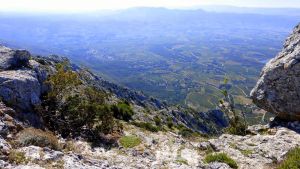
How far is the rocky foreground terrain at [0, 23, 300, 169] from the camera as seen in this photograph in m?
18.6

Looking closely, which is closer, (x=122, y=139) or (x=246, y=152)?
(x=246, y=152)

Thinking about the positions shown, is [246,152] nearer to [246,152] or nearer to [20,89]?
[246,152]

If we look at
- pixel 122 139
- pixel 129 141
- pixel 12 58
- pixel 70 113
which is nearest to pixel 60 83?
pixel 70 113

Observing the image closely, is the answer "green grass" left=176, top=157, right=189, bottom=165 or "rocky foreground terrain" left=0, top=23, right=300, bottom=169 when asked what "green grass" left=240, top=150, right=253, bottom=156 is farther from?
"green grass" left=176, top=157, right=189, bottom=165

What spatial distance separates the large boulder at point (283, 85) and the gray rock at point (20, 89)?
19697mm

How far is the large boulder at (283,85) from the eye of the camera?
31.4 metres

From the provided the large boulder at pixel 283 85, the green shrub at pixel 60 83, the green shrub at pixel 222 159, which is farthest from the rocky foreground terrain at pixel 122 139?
the green shrub at pixel 60 83

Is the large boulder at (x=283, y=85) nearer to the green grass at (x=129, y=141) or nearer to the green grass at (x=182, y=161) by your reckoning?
the green grass at (x=129, y=141)

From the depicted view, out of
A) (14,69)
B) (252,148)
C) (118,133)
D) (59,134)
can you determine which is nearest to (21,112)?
(59,134)

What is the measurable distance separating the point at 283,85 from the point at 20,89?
21931 millimetres

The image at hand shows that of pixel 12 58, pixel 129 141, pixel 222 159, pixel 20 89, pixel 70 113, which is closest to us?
pixel 222 159

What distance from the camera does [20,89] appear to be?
27906mm

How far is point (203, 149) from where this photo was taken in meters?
28.2

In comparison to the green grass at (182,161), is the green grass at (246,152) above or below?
below
